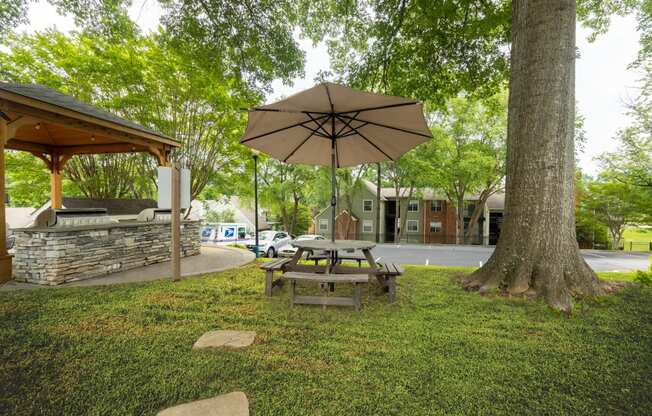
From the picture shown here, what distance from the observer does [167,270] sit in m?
5.93

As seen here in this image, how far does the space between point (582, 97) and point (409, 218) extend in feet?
55.8

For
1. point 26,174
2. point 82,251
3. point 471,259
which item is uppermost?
point 26,174

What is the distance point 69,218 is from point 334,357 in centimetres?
576

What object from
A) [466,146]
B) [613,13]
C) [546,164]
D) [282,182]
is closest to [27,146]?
[546,164]

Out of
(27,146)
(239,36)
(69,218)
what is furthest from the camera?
(27,146)

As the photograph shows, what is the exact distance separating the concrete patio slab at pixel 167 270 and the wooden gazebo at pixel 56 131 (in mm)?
1052

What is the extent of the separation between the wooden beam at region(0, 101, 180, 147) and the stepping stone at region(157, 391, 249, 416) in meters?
5.55

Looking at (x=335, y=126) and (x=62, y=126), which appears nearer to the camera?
(x=335, y=126)

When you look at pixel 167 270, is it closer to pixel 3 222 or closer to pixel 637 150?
pixel 3 222

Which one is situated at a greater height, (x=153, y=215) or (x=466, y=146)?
(x=466, y=146)

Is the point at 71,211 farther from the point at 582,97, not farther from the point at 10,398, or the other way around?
the point at 582,97

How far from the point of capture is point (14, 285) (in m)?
4.48

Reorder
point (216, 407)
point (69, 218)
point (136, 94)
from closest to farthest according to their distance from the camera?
point (216, 407) < point (69, 218) < point (136, 94)

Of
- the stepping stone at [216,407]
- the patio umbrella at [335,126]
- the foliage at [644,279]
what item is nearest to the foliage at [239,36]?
the patio umbrella at [335,126]
